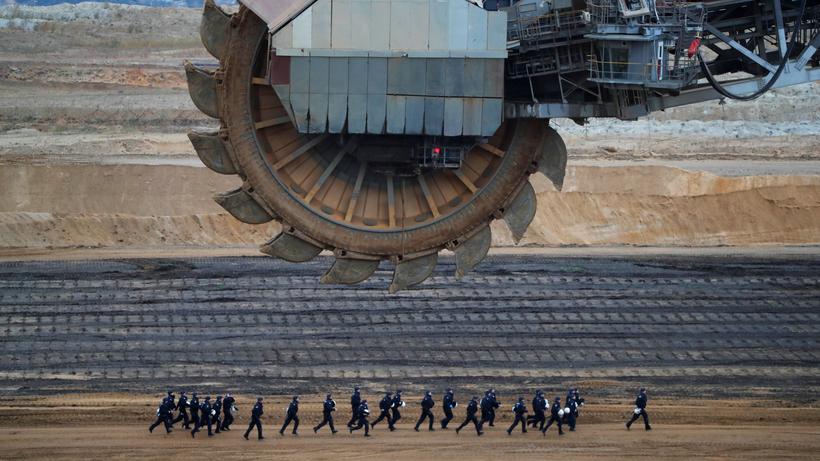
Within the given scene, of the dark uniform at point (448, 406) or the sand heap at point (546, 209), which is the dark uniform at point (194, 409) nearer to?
the dark uniform at point (448, 406)

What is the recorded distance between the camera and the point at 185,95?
8169 cm

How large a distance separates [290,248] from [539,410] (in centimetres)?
907

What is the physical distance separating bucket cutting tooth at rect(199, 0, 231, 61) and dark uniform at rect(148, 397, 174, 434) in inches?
391

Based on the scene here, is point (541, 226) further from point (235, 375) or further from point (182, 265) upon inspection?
point (235, 375)

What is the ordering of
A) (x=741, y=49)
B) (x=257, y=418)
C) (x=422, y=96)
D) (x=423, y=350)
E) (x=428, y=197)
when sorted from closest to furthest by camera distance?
(x=422, y=96) → (x=428, y=197) → (x=741, y=49) → (x=257, y=418) → (x=423, y=350)

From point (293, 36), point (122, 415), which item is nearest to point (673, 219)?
point (122, 415)

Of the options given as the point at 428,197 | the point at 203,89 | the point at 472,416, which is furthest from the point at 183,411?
the point at 203,89

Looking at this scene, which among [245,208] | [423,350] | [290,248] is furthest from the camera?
[423,350]

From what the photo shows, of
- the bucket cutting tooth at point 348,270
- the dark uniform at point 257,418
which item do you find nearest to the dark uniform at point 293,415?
the dark uniform at point 257,418

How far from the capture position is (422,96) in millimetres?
29234

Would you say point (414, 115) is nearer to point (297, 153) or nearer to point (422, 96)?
point (422, 96)

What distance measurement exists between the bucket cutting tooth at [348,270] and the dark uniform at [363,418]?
5524mm

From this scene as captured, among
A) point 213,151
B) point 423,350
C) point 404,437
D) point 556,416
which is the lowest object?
point 404,437

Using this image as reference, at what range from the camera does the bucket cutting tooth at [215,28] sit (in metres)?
29.7
